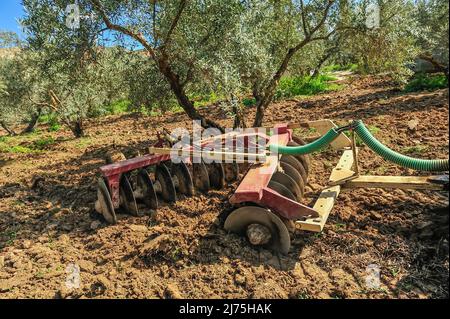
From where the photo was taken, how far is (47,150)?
1238cm

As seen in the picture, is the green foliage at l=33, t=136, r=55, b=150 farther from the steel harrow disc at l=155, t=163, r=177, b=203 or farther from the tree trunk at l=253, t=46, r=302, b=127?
the steel harrow disc at l=155, t=163, r=177, b=203

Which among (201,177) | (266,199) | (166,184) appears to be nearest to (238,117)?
(201,177)

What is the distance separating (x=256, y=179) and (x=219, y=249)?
3.12 ft

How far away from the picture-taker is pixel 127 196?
5352mm

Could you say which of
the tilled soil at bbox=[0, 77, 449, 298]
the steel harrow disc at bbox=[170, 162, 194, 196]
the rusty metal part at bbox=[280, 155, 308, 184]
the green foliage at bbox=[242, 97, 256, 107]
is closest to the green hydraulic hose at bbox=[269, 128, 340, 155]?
the rusty metal part at bbox=[280, 155, 308, 184]

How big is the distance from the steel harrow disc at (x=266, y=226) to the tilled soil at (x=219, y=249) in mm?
136

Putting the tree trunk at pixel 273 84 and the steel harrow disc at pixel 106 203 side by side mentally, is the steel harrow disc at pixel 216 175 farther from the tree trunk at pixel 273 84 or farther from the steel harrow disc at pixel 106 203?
the tree trunk at pixel 273 84

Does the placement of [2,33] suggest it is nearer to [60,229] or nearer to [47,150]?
[47,150]

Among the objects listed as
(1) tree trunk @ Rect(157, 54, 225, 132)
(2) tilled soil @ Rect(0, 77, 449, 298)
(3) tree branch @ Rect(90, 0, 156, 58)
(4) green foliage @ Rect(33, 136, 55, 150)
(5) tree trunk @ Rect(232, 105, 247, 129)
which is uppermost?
(3) tree branch @ Rect(90, 0, 156, 58)

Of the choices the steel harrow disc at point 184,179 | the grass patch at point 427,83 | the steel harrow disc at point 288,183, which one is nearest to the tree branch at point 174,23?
the steel harrow disc at point 184,179

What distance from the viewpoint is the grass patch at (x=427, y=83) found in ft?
37.4

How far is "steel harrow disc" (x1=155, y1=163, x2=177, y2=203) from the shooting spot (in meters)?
5.63

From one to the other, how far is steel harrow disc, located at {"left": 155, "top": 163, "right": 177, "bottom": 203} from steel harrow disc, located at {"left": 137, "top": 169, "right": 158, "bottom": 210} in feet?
0.82

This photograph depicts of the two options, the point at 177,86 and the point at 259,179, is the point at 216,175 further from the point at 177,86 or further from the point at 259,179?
the point at 177,86
